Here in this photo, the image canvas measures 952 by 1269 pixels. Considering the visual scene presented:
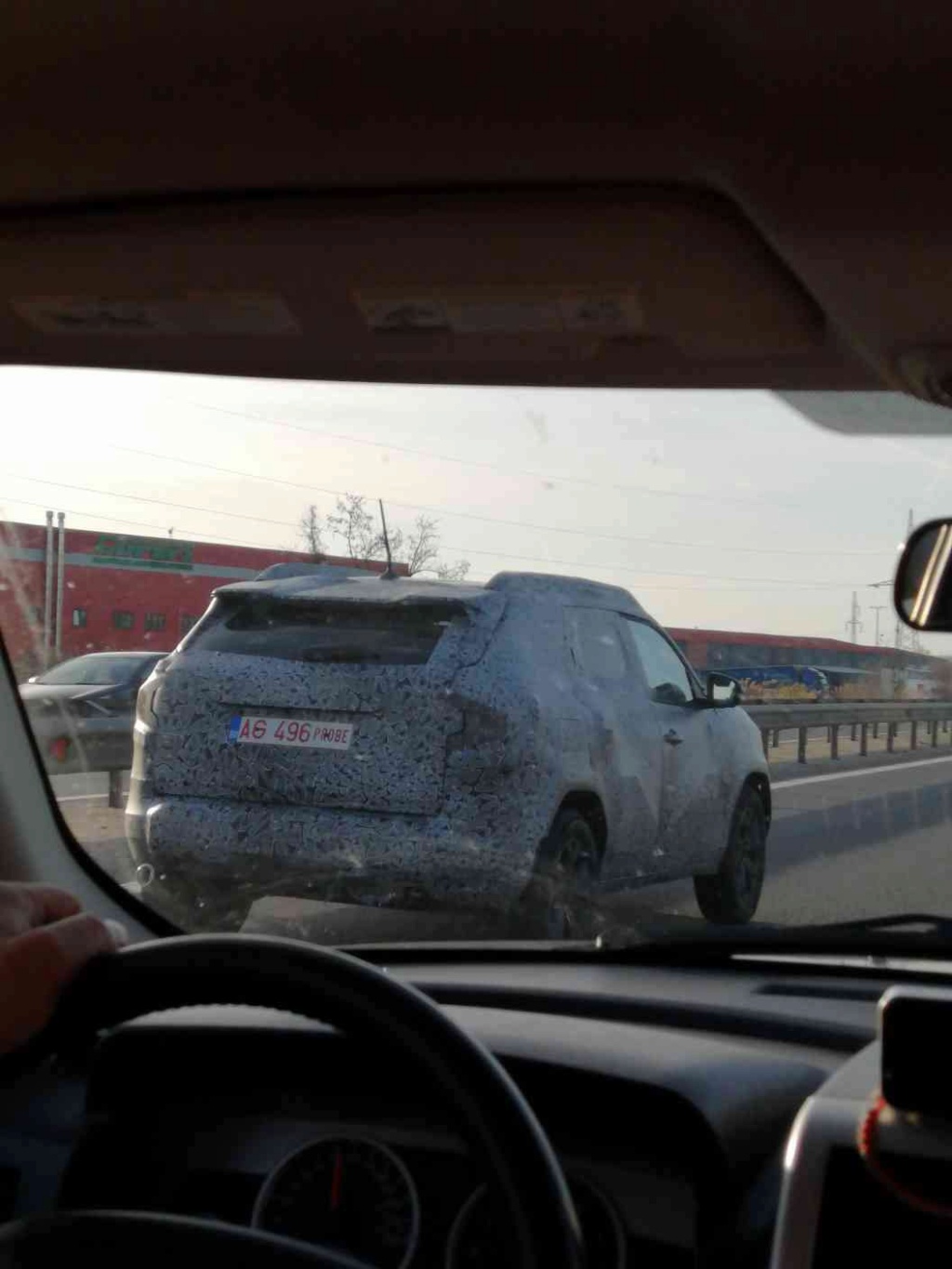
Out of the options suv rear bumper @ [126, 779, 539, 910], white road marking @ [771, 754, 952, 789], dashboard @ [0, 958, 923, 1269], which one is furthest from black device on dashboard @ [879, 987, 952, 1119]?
white road marking @ [771, 754, 952, 789]

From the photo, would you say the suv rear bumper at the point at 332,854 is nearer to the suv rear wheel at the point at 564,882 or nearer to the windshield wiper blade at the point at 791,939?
the suv rear wheel at the point at 564,882

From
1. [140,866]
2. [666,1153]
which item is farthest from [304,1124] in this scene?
[140,866]

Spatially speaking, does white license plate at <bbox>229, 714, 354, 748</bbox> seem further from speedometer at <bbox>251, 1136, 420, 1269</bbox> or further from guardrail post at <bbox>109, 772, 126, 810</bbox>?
speedometer at <bbox>251, 1136, 420, 1269</bbox>

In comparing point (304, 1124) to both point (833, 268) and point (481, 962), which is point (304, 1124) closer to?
point (481, 962)

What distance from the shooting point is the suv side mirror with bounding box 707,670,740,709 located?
207 inches

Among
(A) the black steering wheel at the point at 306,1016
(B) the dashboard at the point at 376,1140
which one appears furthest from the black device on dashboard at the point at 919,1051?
(A) the black steering wheel at the point at 306,1016

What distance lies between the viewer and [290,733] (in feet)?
15.7

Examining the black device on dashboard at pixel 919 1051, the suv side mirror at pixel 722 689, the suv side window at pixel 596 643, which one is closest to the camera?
the black device on dashboard at pixel 919 1051

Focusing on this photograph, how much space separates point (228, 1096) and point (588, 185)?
1.99 meters

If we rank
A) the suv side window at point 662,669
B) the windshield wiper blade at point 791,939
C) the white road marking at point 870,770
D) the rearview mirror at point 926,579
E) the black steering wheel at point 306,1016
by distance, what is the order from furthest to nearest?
the white road marking at point 870,770 < the suv side window at point 662,669 < the windshield wiper blade at point 791,939 < the rearview mirror at point 926,579 < the black steering wheel at point 306,1016

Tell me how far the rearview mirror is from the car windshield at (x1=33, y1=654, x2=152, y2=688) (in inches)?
102

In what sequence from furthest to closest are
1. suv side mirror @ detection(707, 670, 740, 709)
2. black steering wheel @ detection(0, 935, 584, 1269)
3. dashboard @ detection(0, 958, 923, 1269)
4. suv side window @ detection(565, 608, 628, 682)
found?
suv side mirror @ detection(707, 670, 740, 709)
suv side window @ detection(565, 608, 628, 682)
dashboard @ detection(0, 958, 923, 1269)
black steering wheel @ detection(0, 935, 584, 1269)

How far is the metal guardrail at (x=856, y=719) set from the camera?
547 centimetres

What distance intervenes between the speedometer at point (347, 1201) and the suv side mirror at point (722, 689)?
273 cm
